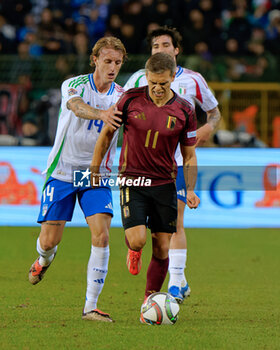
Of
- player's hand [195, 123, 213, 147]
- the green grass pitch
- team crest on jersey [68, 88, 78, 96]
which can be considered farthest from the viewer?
player's hand [195, 123, 213, 147]

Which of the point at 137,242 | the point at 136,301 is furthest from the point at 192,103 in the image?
the point at 137,242

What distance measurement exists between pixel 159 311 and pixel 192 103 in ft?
8.10

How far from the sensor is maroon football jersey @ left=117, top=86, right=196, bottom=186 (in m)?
5.79

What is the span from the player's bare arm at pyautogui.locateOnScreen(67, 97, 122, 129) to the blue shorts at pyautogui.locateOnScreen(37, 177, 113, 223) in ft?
1.99

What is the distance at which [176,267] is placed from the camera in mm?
7094

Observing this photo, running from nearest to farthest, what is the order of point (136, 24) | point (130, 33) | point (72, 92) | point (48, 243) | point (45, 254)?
point (72, 92) → point (48, 243) → point (45, 254) → point (130, 33) → point (136, 24)

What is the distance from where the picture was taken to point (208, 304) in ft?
22.4

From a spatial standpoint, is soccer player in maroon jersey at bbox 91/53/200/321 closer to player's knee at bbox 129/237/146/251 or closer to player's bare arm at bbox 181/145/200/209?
player's knee at bbox 129/237/146/251

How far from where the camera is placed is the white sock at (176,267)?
703 cm

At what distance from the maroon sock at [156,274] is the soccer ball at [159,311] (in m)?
0.22

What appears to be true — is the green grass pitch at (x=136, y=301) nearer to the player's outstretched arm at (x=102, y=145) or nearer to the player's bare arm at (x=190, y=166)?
the player's bare arm at (x=190, y=166)

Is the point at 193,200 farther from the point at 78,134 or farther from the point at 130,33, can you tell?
the point at 130,33

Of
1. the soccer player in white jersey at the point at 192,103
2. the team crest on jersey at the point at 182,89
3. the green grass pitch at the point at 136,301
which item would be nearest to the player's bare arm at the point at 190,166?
the green grass pitch at the point at 136,301

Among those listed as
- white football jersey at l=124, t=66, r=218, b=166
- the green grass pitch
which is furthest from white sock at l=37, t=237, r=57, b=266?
white football jersey at l=124, t=66, r=218, b=166
